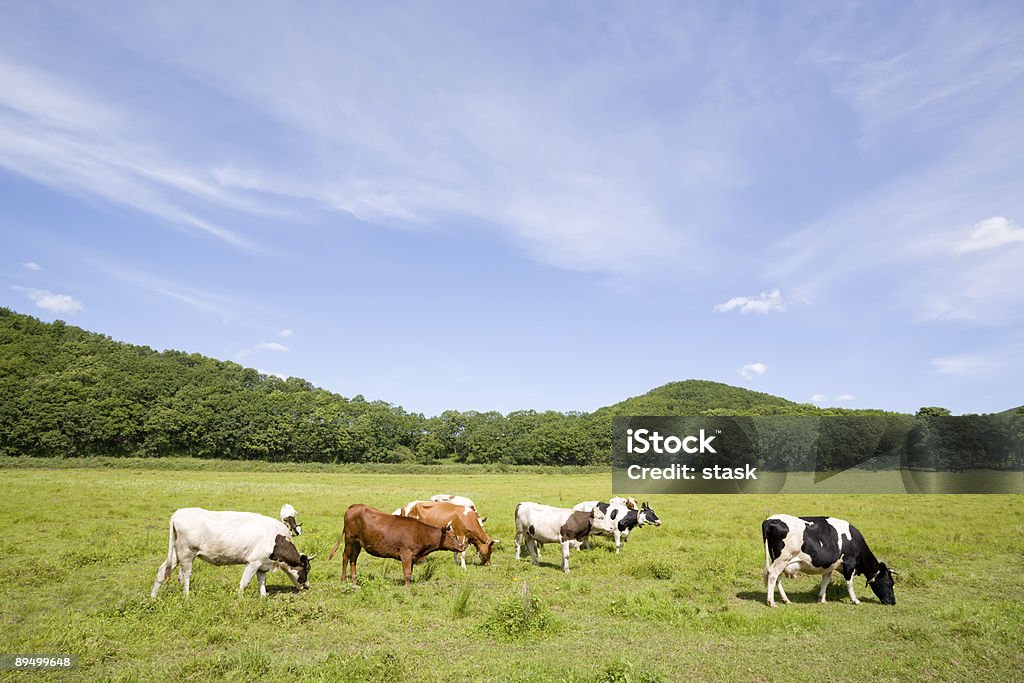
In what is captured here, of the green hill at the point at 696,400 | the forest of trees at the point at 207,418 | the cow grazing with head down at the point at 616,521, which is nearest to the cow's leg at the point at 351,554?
the cow grazing with head down at the point at 616,521

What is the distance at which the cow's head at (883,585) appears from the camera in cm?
1348

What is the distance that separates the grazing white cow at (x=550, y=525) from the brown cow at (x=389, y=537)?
12.4ft

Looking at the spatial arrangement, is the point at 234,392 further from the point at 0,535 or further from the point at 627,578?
the point at 627,578

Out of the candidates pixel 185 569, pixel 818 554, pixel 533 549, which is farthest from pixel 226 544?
pixel 818 554

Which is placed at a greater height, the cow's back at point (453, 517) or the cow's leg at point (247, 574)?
the cow's back at point (453, 517)

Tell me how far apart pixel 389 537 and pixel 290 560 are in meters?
2.42

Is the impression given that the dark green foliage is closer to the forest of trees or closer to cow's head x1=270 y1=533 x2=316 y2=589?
cow's head x1=270 y1=533 x2=316 y2=589

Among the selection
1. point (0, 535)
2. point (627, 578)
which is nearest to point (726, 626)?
point (627, 578)

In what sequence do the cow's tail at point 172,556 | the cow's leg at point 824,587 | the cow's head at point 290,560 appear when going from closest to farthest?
the cow's tail at point 172,556 < the cow's head at point 290,560 < the cow's leg at point 824,587

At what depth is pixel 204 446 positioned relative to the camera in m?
97.1

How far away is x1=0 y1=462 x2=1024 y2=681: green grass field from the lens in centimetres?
910

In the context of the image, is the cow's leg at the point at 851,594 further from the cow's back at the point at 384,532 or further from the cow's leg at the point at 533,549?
the cow's back at the point at 384,532

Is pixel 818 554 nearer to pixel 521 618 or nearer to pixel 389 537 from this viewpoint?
pixel 521 618

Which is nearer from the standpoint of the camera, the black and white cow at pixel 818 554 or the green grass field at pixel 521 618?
the green grass field at pixel 521 618
